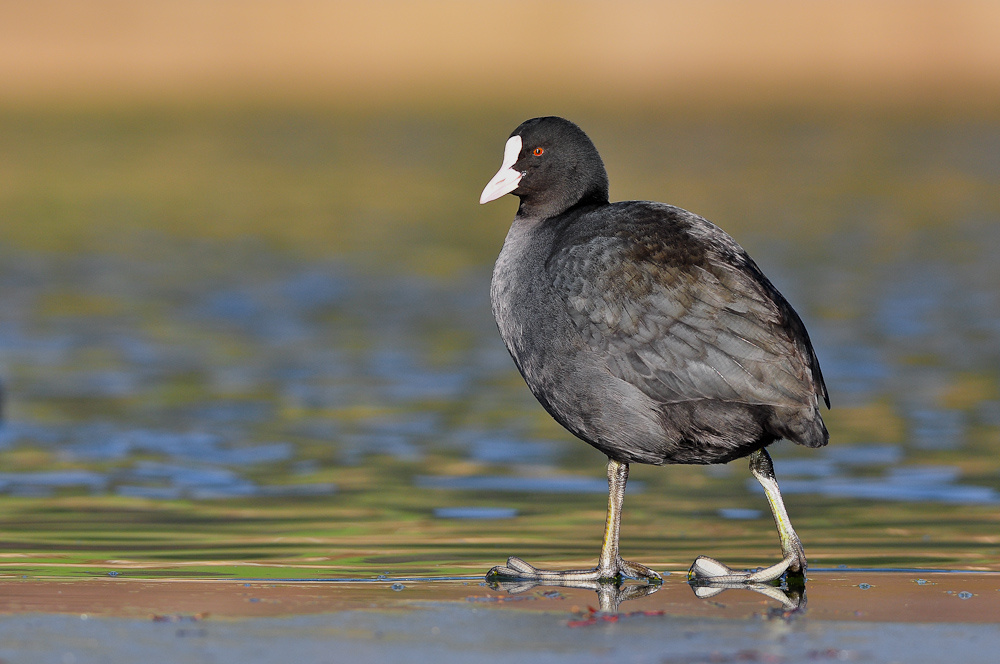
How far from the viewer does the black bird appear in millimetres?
5141

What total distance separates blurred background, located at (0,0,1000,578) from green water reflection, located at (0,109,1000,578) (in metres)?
0.04

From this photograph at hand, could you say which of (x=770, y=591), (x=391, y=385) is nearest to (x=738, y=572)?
(x=770, y=591)

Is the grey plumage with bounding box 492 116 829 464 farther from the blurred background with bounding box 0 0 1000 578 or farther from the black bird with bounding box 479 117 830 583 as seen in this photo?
the blurred background with bounding box 0 0 1000 578

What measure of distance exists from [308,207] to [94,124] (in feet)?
57.2

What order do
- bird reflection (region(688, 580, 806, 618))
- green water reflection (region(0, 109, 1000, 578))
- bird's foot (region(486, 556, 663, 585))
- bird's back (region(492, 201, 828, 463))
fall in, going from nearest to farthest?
bird reflection (region(688, 580, 806, 618))
bird's back (region(492, 201, 828, 463))
bird's foot (region(486, 556, 663, 585))
green water reflection (region(0, 109, 1000, 578))

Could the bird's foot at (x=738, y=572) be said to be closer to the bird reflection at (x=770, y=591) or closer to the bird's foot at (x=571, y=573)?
the bird reflection at (x=770, y=591)

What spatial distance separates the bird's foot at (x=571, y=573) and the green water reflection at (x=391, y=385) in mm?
206

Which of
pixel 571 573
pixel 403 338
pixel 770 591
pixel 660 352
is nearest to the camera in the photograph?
pixel 770 591

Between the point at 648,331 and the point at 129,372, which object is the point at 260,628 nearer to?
the point at 648,331

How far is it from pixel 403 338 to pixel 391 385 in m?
2.16

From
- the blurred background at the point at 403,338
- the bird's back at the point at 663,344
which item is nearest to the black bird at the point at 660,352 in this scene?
the bird's back at the point at 663,344

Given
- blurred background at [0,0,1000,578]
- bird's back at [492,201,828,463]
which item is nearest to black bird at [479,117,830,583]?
bird's back at [492,201,828,463]

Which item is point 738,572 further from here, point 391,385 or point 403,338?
point 403,338

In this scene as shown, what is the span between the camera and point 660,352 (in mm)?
5258
